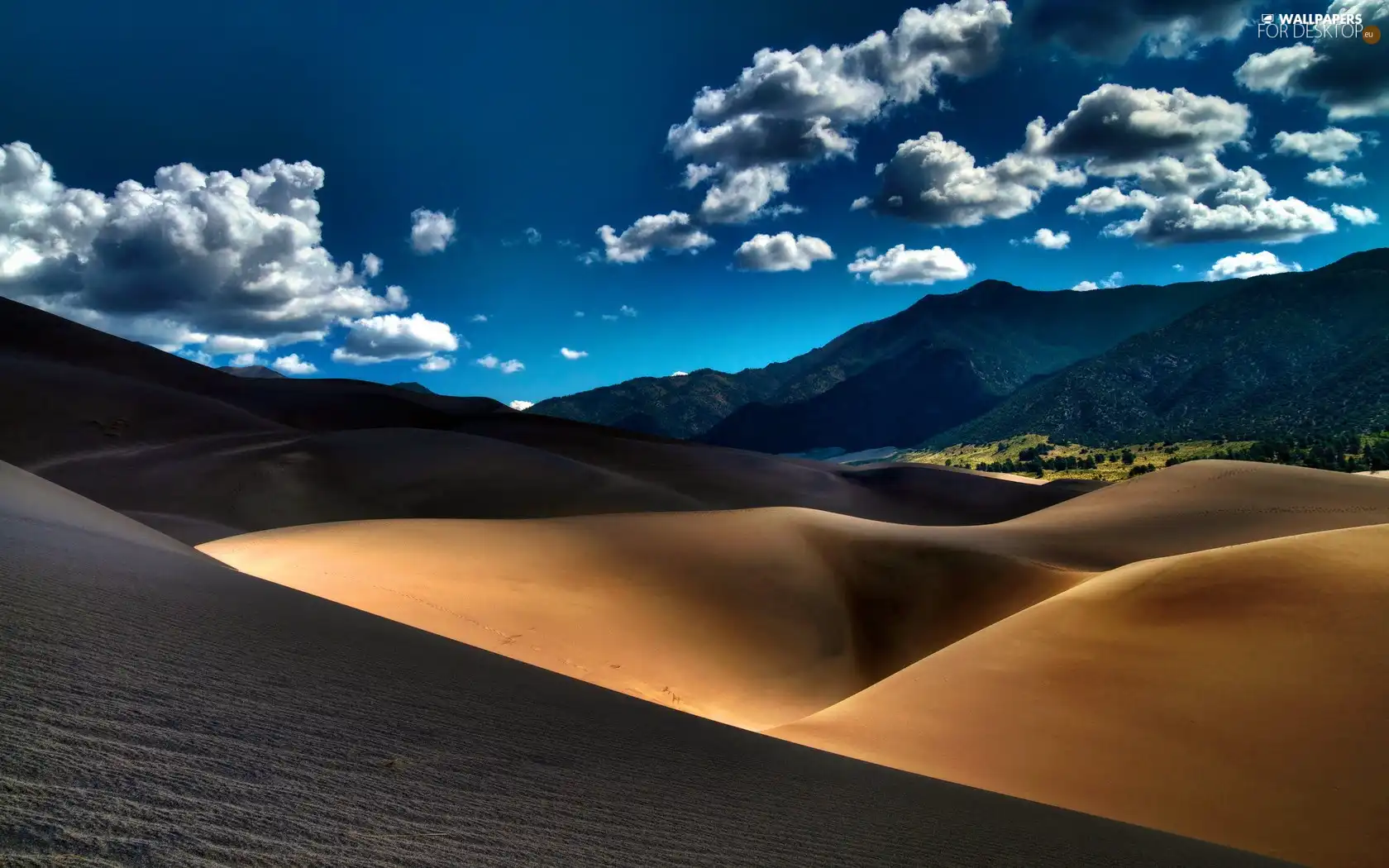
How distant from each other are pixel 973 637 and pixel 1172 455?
146443 millimetres

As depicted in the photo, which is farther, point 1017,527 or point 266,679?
point 1017,527

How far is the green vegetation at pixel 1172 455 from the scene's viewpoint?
99500 millimetres

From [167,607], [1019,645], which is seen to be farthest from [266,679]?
[1019,645]

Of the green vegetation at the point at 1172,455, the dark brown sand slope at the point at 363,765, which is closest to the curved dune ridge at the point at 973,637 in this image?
the dark brown sand slope at the point at 363,765

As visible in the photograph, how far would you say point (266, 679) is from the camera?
15.7ft

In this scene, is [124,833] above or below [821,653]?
above

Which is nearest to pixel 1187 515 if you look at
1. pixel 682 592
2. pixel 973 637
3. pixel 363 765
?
pixel 973 637

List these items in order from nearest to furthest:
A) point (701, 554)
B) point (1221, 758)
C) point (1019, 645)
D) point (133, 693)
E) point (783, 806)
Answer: point (133, 693) → point (783, 806) → point (1221, 758) → point (1019, 645) → point (701, 554)

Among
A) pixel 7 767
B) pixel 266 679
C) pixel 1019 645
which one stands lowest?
pixel 1019 645

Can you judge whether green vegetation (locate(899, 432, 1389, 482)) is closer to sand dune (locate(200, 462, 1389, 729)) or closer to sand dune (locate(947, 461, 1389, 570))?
sand dune (locate(947, 461, 1389, 570))

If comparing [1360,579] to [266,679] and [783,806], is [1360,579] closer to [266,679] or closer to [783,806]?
[783,806]

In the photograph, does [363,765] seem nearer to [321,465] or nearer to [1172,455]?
[321,465]

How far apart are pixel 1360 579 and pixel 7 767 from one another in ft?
59.1

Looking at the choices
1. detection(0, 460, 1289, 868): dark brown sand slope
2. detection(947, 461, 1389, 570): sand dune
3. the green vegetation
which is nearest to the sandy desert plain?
detection(0, 460, 1289, 868): dark brown sand slope
